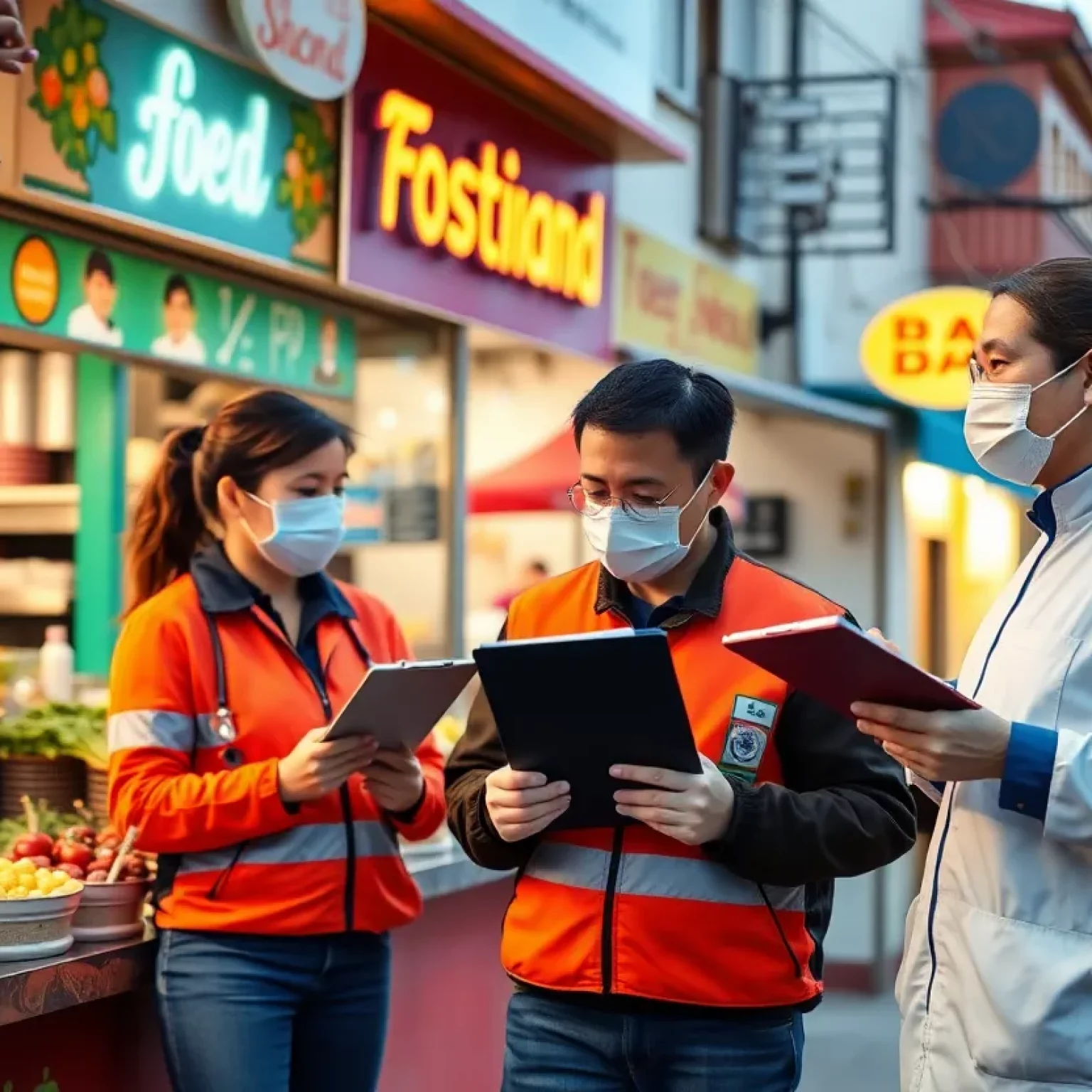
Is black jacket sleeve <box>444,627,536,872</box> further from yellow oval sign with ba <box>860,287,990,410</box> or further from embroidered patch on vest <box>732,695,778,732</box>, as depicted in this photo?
yellow oval sign with ba <box>860,287,990,410</box>

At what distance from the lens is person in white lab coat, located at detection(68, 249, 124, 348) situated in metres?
5.80

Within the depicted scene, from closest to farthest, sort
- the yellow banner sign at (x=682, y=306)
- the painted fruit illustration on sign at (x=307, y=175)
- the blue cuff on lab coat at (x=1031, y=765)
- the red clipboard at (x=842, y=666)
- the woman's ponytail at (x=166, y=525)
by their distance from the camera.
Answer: the red clipboard at (x=842, y=666) < the blue cuff on lab coat at (x=1031, y=765) < the woman's ponytail at (x=166, y=525) < the painted fruit illustration on sign at (x=307, y=175) < the yellow banner sign at (x=682, y=306)

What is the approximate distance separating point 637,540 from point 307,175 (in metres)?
4.11

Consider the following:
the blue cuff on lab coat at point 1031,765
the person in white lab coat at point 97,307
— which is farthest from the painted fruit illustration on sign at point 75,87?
the blue cuff on lab coat at point 1031,765

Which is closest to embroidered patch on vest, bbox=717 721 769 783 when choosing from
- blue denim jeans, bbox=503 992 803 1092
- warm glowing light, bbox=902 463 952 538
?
blue denim jeans, bbox=503 992 803 1092

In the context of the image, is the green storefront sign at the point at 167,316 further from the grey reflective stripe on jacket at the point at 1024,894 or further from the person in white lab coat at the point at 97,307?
the grey reflective stripe on jacket at the point at 1024,894

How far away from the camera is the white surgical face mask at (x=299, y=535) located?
3.86 meters

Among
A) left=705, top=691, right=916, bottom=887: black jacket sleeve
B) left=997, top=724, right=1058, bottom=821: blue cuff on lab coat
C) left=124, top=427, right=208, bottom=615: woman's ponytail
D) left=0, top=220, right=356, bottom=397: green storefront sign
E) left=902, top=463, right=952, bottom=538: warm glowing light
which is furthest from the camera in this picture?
left=902, top=463, right=952, bottom=538: warm glowing light

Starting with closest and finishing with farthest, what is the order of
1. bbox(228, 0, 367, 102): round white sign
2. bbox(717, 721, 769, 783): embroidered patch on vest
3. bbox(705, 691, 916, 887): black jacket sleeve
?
bbox(705, 691, 916, 887): black jacket sleeve
bbox(717, 721, 769, 783): embroidered patch on vest
bbox(228, 0, 367, 102): round white sign

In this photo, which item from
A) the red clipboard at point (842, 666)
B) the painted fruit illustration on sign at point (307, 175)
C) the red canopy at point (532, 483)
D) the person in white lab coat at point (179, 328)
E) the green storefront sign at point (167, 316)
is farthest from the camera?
the red canopy at point (532, 483)

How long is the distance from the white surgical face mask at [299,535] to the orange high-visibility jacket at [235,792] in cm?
13

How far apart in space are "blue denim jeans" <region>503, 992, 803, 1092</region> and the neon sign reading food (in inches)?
182

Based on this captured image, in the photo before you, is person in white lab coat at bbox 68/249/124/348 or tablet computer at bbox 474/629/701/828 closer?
tablet computer at bbox 474/629/701/828

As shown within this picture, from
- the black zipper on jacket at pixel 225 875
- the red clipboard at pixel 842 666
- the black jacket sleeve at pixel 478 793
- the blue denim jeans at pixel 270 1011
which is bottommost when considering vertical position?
the blue denim jeans at pixel 270 1011
